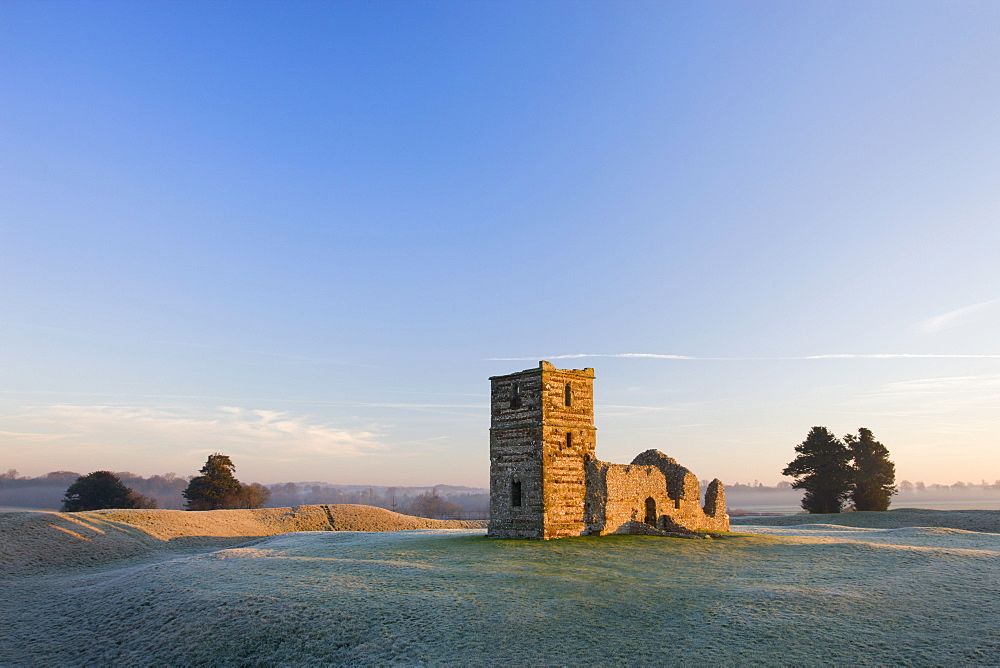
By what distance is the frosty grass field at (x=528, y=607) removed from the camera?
13328 millimetres

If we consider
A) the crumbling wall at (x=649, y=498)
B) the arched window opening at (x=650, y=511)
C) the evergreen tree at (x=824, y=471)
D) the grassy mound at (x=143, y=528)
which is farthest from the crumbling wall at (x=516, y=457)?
the evergreen tree at (x=824, y=471)

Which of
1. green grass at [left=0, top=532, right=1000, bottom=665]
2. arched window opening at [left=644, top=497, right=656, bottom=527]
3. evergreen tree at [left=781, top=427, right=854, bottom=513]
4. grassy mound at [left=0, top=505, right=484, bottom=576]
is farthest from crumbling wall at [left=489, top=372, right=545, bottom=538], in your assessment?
evergreen tree at [left=781, top=427, right=854, bottom=513]

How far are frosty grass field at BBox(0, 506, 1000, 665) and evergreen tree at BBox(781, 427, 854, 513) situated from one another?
33.1m

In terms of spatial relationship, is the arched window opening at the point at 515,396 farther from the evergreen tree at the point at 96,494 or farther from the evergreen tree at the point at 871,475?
the evergreen tree at the point at 96,494

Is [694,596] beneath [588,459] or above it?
beneath

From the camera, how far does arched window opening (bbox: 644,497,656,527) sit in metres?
32.2

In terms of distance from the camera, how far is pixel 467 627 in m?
14.5

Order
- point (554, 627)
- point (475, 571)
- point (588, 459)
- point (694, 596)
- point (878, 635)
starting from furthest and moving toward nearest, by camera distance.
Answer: point (588, 459)
point (475, 571)
point (694, 596)
point (554, 627)
point (878, 635)

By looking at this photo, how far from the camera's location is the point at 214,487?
63.8 m

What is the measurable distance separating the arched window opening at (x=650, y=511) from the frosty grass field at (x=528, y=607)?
5.12 meters

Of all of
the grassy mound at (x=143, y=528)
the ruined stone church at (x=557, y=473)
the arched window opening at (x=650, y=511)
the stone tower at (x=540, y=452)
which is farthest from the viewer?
the arched window opening at (x=650, y=511)

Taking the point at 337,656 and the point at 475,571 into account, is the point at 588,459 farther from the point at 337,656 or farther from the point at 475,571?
the point at 337,656

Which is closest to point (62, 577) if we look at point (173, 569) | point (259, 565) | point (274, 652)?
point (173, 569)

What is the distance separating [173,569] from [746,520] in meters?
51.5
